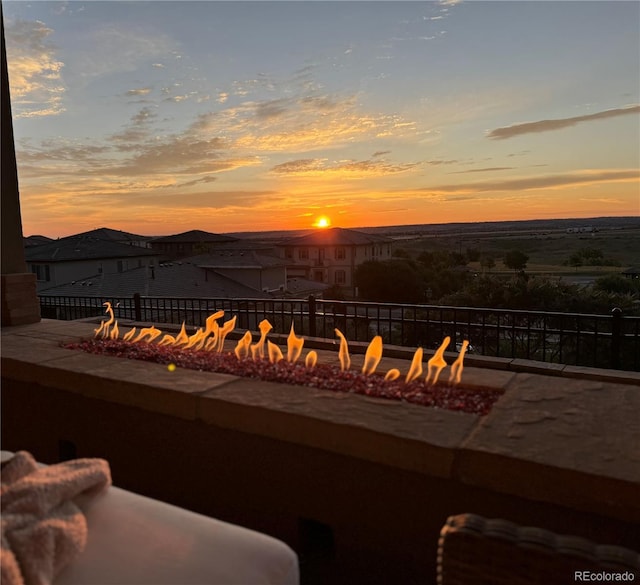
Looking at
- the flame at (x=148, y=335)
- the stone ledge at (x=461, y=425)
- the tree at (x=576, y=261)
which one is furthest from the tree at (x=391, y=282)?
the stone ledge at (x=461, y=425)

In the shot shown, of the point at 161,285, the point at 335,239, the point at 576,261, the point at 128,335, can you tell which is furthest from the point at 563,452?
the point at 335,239

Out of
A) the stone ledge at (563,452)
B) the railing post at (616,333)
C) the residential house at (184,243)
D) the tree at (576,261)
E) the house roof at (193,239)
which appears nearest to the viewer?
the stone ledge at (563,452)

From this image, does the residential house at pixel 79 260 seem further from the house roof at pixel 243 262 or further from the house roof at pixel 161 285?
the house roof at pixel 161 285

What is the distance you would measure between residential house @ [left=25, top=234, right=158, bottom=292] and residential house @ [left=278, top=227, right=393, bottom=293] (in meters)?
21.4

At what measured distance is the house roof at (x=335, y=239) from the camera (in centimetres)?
6156

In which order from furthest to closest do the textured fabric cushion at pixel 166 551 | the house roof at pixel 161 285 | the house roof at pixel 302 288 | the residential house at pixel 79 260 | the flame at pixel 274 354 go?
the residential house at pixel 79 260, the house roof at pixel 302 288, the house roof at pixel 161 285, the flame at pixel 274 354, the textured fabric cushion at pixel 166 551

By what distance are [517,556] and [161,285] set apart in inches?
1127

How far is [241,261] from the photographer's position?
38875 mm

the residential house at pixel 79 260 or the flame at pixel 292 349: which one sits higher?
the residential house at pixel 79 260

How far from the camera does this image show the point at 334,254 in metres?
63.3

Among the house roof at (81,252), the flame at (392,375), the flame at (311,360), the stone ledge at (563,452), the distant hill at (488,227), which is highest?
the distant hill at (488,227)

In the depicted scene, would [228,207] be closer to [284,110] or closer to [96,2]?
[284,110]

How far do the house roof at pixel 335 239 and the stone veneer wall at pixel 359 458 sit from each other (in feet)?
189

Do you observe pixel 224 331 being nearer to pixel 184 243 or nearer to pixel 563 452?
pixel 563 452
